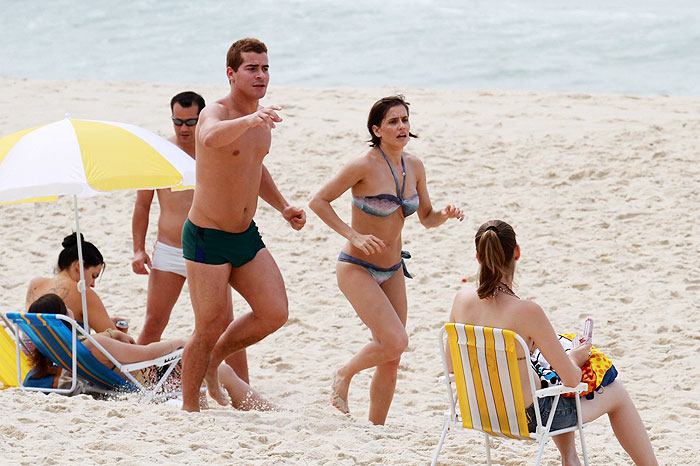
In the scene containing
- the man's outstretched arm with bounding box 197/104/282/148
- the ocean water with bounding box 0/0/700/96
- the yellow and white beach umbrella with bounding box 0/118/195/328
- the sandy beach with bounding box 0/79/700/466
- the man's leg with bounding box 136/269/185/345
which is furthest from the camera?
the ocean water with bounding box 0/0/700/96

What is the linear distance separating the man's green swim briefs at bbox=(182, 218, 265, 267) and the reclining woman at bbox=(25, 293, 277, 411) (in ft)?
2.86

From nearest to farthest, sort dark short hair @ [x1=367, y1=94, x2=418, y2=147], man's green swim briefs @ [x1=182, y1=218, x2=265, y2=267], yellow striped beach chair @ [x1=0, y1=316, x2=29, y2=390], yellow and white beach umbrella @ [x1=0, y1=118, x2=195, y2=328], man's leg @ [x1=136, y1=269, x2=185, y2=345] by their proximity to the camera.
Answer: man's green swim briefs @ [x1=182, y1=218, x2=265, y2=267] < dark short hair @ [x1=367, y1=94, x2=418, y2=147] < yellow and white beach umbrella @ [x1=0, y1=118, x2=195, y2=328] < yellow striped beach chair @ [x1=0, y1=316, x2=29, y2=390] < man's leg @ [x1=136, y1=269, x2=185, y2=345]

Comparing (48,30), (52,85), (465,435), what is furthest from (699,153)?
(48,30)

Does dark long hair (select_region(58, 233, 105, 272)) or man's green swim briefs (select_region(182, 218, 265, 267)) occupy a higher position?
man's green swim briefs (select_region(182, 218, 265, 267))

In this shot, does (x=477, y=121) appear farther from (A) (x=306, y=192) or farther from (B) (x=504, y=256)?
(B) (x=504, y=256)

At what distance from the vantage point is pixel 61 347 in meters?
4.97

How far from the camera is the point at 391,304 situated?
→ 4.66 meters

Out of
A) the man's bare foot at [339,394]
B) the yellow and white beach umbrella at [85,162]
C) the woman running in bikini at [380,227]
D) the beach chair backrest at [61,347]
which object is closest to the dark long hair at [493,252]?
the woman running in bikini at [380,227]

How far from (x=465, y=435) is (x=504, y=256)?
4.39ft

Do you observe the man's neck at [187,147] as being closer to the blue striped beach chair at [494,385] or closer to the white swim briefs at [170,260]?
the white swim briefs at [170,260]

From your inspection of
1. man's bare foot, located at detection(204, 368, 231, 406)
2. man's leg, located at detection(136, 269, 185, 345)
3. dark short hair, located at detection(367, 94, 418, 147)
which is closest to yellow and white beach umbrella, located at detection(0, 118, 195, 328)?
man's leg, located at detection(136, 269, 185, 345)

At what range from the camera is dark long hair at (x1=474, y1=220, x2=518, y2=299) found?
3656mm

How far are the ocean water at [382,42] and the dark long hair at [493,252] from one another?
63.8 feet

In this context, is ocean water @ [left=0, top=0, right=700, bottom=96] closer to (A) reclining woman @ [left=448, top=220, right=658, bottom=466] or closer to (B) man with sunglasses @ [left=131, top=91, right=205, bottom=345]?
(B) man with sunglasses @ [left=131, top=91, right=205, bottom=345]
